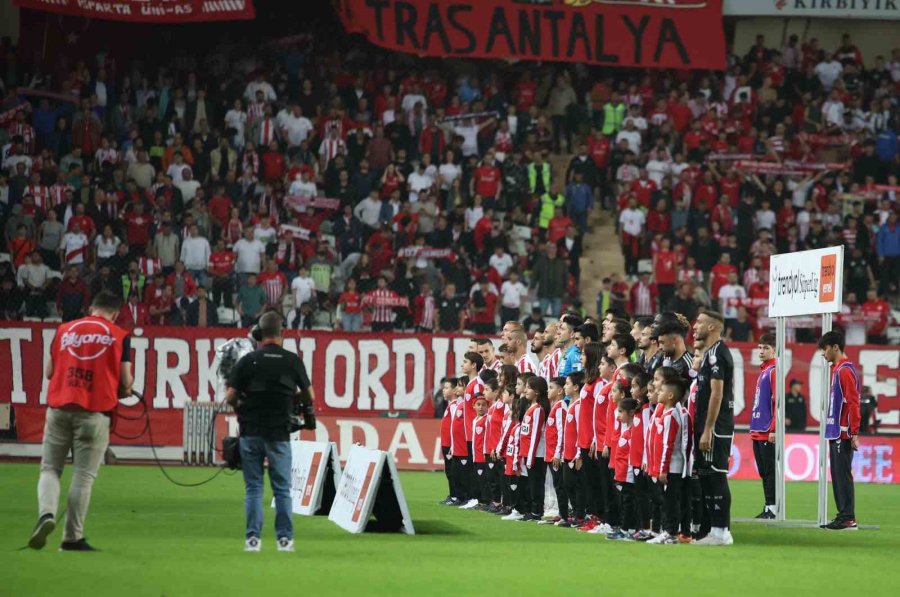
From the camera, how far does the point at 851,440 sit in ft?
54.9

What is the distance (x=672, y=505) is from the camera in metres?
14.1

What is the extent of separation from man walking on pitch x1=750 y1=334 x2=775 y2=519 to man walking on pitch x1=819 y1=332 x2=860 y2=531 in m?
1.63

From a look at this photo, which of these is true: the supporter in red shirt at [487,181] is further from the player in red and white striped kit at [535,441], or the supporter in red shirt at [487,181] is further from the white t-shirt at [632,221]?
the player in red and white striped kit at [535,441]

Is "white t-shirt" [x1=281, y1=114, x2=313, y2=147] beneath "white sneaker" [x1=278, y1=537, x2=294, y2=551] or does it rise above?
above

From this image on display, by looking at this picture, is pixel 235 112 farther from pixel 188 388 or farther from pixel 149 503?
pixel 149 503

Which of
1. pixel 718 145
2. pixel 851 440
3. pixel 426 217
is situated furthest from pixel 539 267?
pixel 851 440

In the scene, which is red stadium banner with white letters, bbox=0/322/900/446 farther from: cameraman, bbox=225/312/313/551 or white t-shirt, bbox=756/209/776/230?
cameraman, bbox=225/312/313/551

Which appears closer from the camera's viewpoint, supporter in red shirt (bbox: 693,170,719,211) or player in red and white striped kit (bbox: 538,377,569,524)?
player in red and white striped kit (bbox: 538,377,569,524)

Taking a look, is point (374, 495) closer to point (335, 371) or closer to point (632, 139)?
point (335, 371)

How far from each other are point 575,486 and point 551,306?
14541mm

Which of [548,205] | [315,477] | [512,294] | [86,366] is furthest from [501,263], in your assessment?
[86,366]

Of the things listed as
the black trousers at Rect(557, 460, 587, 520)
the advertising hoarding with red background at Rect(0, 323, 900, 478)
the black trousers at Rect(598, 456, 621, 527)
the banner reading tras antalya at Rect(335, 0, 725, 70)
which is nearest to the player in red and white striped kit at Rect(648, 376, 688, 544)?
the black trousers at Rect(598, 456, 621, 527)

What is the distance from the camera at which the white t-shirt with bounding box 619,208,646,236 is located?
32.8 metres

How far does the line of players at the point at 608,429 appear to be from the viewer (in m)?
14.1
